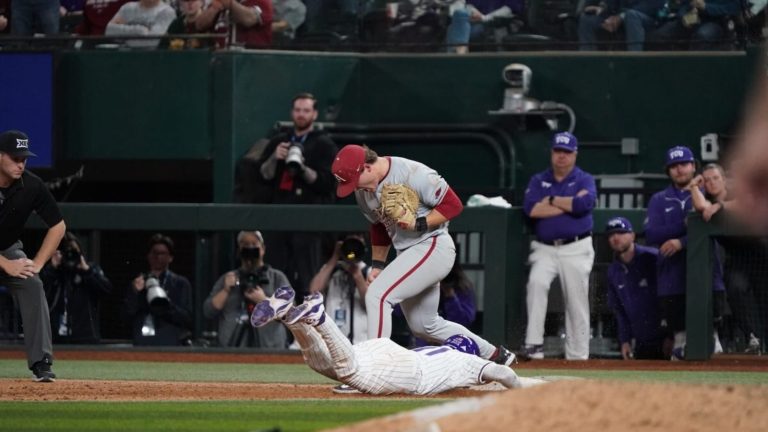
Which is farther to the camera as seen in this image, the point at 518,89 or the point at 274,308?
the point at 518,89

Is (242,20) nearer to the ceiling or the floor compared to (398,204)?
nearer to the ceiling

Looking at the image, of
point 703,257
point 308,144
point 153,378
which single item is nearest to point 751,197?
point 153,378

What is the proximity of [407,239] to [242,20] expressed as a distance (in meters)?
5.86

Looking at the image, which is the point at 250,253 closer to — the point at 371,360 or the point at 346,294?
the point at 346,294

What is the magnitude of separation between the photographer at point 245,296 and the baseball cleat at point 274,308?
4.52 m

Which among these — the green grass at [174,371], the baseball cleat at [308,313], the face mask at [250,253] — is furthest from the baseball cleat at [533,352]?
the baseball cleat at [308,313]

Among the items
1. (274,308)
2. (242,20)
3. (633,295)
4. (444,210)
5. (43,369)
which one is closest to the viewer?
(274,308)

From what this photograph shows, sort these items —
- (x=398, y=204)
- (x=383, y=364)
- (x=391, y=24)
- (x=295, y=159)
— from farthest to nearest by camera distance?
(x=391, y=24)
(x=295, y=159)
(x=398, y=204)
(x=383, y=364)

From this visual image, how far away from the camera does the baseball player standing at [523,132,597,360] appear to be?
11.9 m

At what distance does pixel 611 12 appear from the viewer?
45.5 ft

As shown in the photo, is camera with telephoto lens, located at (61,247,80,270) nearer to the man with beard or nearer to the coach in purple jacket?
the coach in purple jacket

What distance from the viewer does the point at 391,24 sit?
1459cm

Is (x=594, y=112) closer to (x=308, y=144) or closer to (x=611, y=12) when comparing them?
(x=611, y=12)

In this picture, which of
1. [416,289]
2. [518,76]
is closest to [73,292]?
[416,289]
